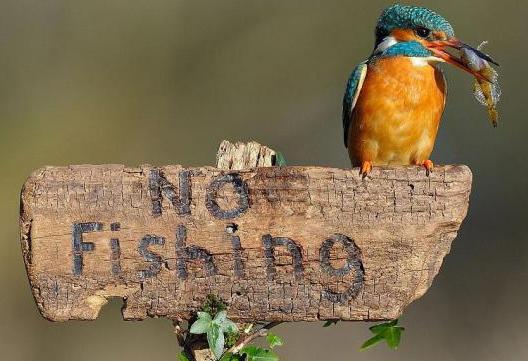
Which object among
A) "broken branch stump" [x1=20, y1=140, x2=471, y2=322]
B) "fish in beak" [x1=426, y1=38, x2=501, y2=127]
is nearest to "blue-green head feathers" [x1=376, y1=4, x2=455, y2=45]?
"fish in beak" [x1=426, y1=38, x2=501, y2=127]

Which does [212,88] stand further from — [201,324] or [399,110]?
[201,324]

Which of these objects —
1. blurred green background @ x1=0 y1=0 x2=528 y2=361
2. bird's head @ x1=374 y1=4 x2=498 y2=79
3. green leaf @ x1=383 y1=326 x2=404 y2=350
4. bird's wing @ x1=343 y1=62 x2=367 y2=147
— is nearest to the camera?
green leaf @ x1=383 y1=326 x2=404 y2=350

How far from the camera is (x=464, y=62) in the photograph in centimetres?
351

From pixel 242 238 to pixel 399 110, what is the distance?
1370mm

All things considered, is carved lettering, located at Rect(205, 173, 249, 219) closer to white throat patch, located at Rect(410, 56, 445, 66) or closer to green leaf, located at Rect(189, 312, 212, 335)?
green leaf, located at Rect(189, 312, 212, 335)

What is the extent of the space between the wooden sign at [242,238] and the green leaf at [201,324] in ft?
0.19

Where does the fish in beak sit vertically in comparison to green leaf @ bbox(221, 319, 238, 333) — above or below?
above

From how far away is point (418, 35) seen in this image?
3.78 meters

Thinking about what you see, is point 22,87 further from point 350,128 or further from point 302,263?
point 302,263

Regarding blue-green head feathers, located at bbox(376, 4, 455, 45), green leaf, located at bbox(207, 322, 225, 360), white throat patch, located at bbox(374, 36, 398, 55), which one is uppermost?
blue-green head feathers, located at bbox(376, 4, 455, 45)

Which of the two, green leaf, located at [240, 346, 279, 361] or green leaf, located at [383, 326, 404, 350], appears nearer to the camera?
green leaf, located at [240, 346, 279, 361]

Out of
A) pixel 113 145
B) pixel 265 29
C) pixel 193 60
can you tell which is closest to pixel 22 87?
pixel 113 145

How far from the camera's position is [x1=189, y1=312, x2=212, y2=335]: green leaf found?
2.81 meters

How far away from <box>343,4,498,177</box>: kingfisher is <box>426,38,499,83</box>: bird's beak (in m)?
0.06
